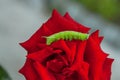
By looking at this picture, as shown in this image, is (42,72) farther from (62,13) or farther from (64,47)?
(62,13)

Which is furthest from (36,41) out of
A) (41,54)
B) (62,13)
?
(62,13)

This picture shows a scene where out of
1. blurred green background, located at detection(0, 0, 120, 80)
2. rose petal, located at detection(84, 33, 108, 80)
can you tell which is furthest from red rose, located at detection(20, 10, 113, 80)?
blurred green background, located at detection(0, 0, 120, 80)

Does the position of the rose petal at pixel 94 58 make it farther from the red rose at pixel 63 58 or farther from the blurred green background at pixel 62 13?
the blurred green background at pixel 62 13

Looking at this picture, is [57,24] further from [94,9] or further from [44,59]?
[94,9]

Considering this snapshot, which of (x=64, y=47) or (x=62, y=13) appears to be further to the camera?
(x=62, y=13)

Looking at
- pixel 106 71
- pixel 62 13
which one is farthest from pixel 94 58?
pixel 62 13

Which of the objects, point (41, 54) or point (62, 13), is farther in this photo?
point (62, 13)

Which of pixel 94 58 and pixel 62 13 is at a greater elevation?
pixel 62 13

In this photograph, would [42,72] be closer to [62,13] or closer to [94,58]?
[94,58]
